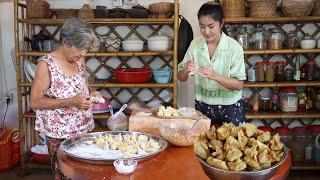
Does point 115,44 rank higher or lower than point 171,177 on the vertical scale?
higher

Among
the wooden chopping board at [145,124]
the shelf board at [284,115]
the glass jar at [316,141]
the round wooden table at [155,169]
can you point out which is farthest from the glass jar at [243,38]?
the round wooden table at [155,169]

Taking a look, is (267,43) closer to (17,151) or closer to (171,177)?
(171,177)

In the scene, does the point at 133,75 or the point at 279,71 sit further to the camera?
the point at 279,71

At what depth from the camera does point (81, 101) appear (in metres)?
1.70

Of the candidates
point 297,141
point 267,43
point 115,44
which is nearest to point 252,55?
point 267,43

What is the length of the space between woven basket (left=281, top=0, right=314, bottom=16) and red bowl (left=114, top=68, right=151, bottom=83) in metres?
1.40

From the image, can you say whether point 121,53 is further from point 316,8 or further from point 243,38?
point 316,8

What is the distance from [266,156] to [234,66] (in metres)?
1.07

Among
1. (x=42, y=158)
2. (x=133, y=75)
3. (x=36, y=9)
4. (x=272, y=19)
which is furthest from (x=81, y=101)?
(x=272, y=19)

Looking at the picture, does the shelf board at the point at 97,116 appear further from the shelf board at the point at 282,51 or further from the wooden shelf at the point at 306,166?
the wooden shelf at the point at 306,166

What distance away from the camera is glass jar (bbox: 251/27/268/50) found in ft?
11.0

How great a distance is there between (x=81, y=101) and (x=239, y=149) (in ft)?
3.14

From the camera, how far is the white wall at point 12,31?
3584 millimetres

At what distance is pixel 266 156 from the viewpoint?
937mm
